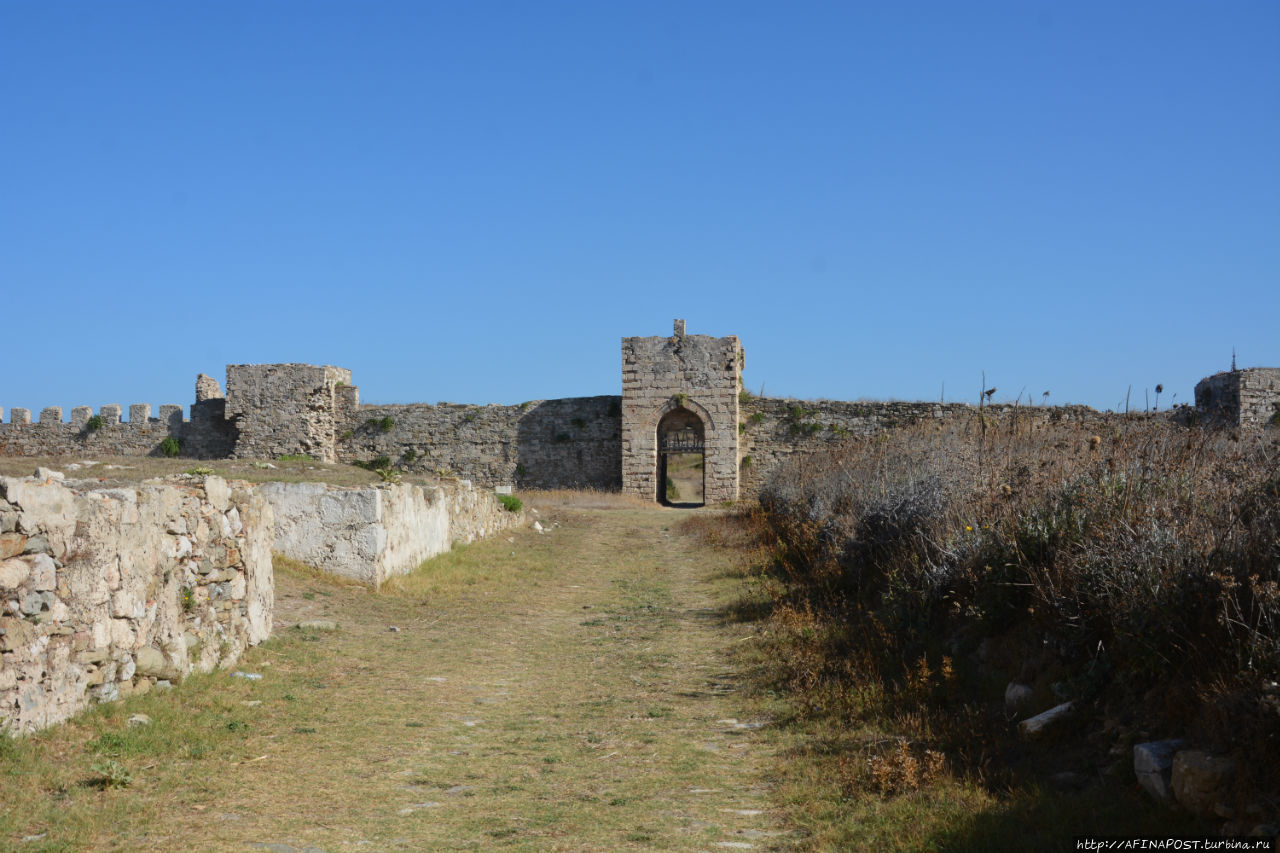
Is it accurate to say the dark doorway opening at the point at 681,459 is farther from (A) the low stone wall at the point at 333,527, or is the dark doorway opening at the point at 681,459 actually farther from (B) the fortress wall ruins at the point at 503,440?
(A) the low stone wall at the point at 333,527

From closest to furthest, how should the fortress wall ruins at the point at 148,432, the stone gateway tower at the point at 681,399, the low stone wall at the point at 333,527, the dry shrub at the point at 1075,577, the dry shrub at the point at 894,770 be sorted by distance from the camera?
the dry shrub at the point at 1075,577 → the dry shrub at the point at 894,770 → the low stone wall at the point at 333,527 → the stone gateway tower at the point at 681,399 → the fortress wall ruins at the point at 148,432

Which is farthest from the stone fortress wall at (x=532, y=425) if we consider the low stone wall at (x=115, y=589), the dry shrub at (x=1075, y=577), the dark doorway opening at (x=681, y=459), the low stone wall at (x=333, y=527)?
the low stone wall at (x=115, y=589)

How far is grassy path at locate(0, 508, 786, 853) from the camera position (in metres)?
4.36

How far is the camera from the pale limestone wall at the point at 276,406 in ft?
95.5

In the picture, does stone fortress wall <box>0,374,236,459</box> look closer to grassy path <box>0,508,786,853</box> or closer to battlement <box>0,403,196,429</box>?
battlement <box>0,403,196,429</box>

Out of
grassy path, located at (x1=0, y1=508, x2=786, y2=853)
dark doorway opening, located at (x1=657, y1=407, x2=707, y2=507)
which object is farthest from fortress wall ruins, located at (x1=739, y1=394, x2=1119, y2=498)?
grassy path, located at (x1=0, y1=508, x2=786, y2=853)

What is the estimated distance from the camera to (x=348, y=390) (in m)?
30.0

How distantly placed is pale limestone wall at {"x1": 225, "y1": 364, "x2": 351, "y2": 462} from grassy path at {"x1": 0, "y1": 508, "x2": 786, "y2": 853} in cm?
2009

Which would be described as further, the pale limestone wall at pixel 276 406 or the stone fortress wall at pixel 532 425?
the pale limestone wall at pixel 276 406

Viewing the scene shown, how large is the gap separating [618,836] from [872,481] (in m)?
7.80

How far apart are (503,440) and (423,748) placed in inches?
922

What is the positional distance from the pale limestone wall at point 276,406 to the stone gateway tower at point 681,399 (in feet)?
31.7

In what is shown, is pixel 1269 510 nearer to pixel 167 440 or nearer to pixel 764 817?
pixel 764 817

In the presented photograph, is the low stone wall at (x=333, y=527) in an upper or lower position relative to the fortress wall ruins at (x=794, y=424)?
lower
